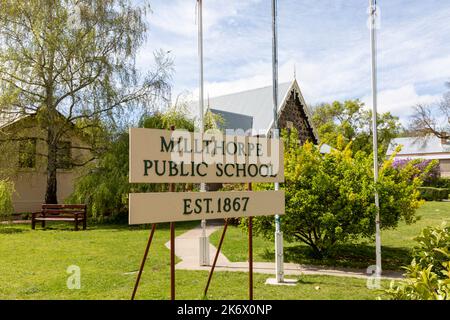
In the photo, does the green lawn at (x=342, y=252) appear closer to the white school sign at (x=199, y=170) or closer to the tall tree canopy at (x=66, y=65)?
the white school sign at (x=199, y=170)

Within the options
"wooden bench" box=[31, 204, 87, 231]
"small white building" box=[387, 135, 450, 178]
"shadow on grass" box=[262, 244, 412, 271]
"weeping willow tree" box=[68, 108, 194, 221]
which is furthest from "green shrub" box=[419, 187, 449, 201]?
"wooden bench" box=[31, 204, 87, 231]

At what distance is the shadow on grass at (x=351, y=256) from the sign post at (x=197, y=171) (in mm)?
3996

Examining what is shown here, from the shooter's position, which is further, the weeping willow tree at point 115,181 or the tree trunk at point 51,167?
the tree trunk at point 51,167

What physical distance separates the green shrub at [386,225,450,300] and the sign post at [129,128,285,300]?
1948 millimetres

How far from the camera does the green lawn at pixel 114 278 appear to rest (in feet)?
21.2

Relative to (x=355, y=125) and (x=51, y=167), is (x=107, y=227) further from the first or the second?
(x=355, y=125)

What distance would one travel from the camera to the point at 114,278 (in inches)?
297

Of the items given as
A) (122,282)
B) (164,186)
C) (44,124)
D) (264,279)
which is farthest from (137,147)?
(44,124)

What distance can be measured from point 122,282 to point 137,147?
3.65 m

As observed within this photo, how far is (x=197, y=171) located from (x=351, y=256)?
641 centimetres

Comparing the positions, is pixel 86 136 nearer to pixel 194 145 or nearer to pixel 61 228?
pixel 61 228

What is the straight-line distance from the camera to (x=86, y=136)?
66.8 ft

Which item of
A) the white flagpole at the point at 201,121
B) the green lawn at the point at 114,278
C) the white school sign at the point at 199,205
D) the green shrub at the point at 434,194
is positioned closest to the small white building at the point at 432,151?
the green shrub at the point at 434,194

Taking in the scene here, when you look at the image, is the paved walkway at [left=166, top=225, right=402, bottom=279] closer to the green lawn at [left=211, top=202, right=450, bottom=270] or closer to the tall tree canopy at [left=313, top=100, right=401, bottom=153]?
the green lawn at [left=211, top=202, right=450, bottom=270]
